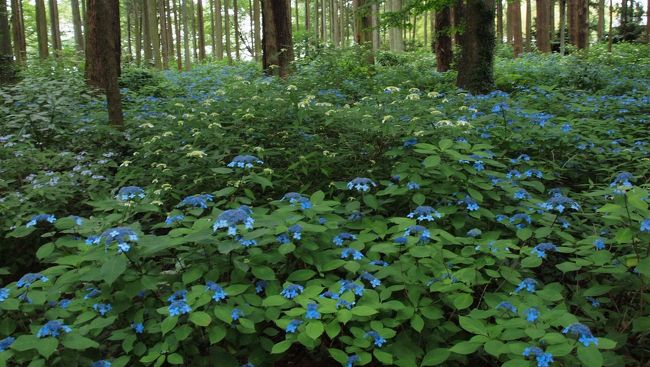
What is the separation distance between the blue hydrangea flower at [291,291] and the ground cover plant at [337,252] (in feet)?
Answer: 0.04

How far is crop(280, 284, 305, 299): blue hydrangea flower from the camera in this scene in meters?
2.09

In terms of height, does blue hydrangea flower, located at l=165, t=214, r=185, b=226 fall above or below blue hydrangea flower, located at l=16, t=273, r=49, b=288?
above

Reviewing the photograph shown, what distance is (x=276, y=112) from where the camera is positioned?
177 inches

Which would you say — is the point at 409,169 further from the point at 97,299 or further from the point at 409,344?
the point at 97,299

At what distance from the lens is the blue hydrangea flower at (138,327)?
2037 mm

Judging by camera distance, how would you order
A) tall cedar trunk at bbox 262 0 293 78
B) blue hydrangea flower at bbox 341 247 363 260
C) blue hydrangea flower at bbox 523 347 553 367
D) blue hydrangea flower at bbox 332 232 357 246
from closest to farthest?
1. blue hydrangea flower at bbox 523 347 553 367
2. blue hydrangea flower at bbox 341 247 363 260
3. blue hydrangea flower at bbox 332 232 357 246
4. tall cedar trunk at bbox 262 0 293 78

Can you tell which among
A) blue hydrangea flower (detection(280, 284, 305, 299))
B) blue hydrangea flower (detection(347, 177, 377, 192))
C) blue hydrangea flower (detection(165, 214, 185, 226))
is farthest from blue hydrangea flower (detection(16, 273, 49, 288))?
blue hydrangea flower (detection(347, 177, 377, 192))

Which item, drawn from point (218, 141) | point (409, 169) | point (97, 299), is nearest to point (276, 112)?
point (218, 141)

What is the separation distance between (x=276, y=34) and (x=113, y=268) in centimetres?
798

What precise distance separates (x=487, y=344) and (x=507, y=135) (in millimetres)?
2924

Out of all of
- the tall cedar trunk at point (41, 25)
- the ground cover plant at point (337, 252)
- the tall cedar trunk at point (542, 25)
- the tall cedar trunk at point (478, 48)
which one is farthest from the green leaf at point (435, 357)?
the tall cedar trunk at point (41, 25)

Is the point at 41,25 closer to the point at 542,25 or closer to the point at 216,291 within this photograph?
the point at 216,291

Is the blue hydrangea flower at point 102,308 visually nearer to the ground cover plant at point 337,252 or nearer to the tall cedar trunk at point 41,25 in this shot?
the ground cover plant at point 337,252

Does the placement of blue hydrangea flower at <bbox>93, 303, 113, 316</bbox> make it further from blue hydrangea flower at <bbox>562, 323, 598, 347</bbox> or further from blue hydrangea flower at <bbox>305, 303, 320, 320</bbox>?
blue hydrangea flower at <bbox>562, 323, 598, 347</bbox>
